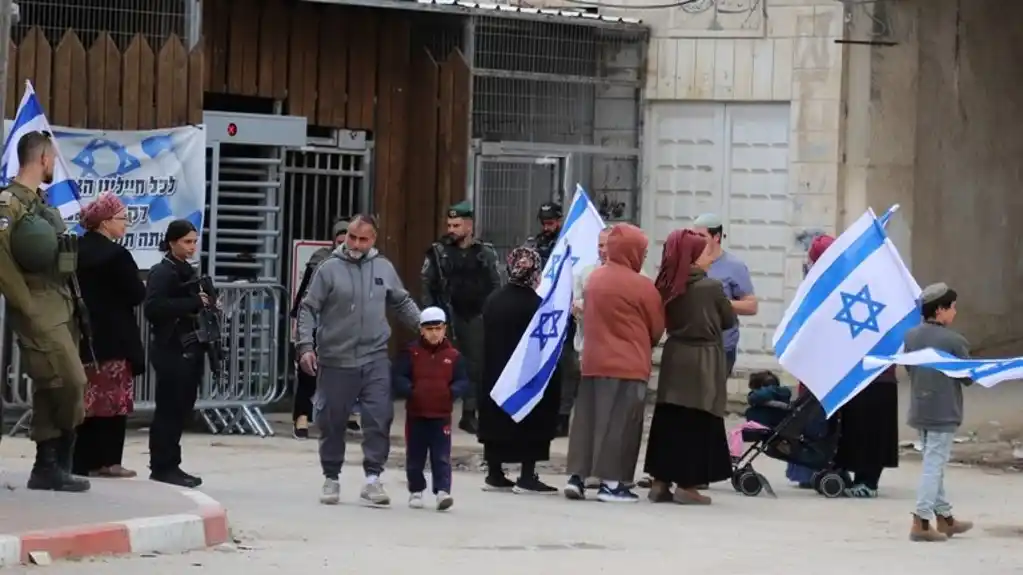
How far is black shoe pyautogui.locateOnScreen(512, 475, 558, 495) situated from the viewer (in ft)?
44.2

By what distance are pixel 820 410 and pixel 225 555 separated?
496 centimetres

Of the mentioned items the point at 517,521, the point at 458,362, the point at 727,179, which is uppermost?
the point at 727,179

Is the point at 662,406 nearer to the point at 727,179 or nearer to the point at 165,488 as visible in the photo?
the point at 165,488

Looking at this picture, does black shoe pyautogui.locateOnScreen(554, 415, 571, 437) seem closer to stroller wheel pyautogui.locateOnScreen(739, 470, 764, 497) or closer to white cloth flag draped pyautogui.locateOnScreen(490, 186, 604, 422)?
white cloth flag draped pyautogui.locateOnScreen(490, 186, 604, 422)

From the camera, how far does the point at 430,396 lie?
12.2 m

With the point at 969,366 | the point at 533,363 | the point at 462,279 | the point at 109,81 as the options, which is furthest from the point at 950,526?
the point at 109,81

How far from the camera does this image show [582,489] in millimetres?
13258

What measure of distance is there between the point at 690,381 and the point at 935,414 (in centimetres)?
200

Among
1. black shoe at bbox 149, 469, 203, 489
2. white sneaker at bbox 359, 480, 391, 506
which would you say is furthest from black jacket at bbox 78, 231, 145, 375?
white sneaker at bbox 359, 480, 391, 506

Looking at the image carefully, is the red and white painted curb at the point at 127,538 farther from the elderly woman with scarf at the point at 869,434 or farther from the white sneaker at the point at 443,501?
the elderly woman with scarf at the point at 869,434

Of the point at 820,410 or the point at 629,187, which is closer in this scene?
the point at 820,410

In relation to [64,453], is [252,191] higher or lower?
higher

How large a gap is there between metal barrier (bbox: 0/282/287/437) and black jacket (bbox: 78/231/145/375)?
3.42 m

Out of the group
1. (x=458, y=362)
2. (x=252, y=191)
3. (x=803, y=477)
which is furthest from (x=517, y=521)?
(x=252, y=191)
